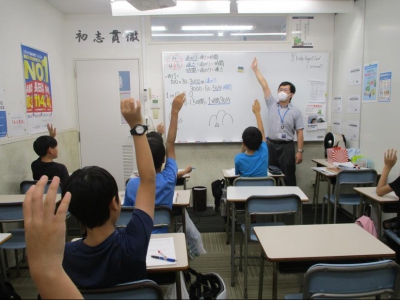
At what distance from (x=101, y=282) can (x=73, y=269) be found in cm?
11

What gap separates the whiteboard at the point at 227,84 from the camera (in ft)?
15.5

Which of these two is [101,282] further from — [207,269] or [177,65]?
[177,65]

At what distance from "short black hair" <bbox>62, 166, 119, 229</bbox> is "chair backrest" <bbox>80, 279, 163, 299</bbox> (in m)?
0.23

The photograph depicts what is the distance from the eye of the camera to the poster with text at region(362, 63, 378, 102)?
12.4 ft

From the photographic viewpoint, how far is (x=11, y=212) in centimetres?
247

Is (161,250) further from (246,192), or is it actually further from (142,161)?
(246,192)

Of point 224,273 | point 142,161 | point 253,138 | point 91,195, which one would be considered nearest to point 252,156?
point 253,138

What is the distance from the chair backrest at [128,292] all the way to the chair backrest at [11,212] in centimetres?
168

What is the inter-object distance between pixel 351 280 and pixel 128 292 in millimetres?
952

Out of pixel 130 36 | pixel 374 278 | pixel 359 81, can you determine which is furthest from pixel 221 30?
pixel 374 278

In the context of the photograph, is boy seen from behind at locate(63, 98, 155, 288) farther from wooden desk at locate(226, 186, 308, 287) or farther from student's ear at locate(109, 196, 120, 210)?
wooden desk at locate(226, 186, 308, 287)

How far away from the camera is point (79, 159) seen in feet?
16.4

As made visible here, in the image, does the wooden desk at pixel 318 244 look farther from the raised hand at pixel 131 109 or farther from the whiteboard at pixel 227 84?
the whiteboard at pixel 227 84

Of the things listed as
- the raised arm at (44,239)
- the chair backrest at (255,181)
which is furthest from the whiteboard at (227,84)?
the raised arm at (44,239)
